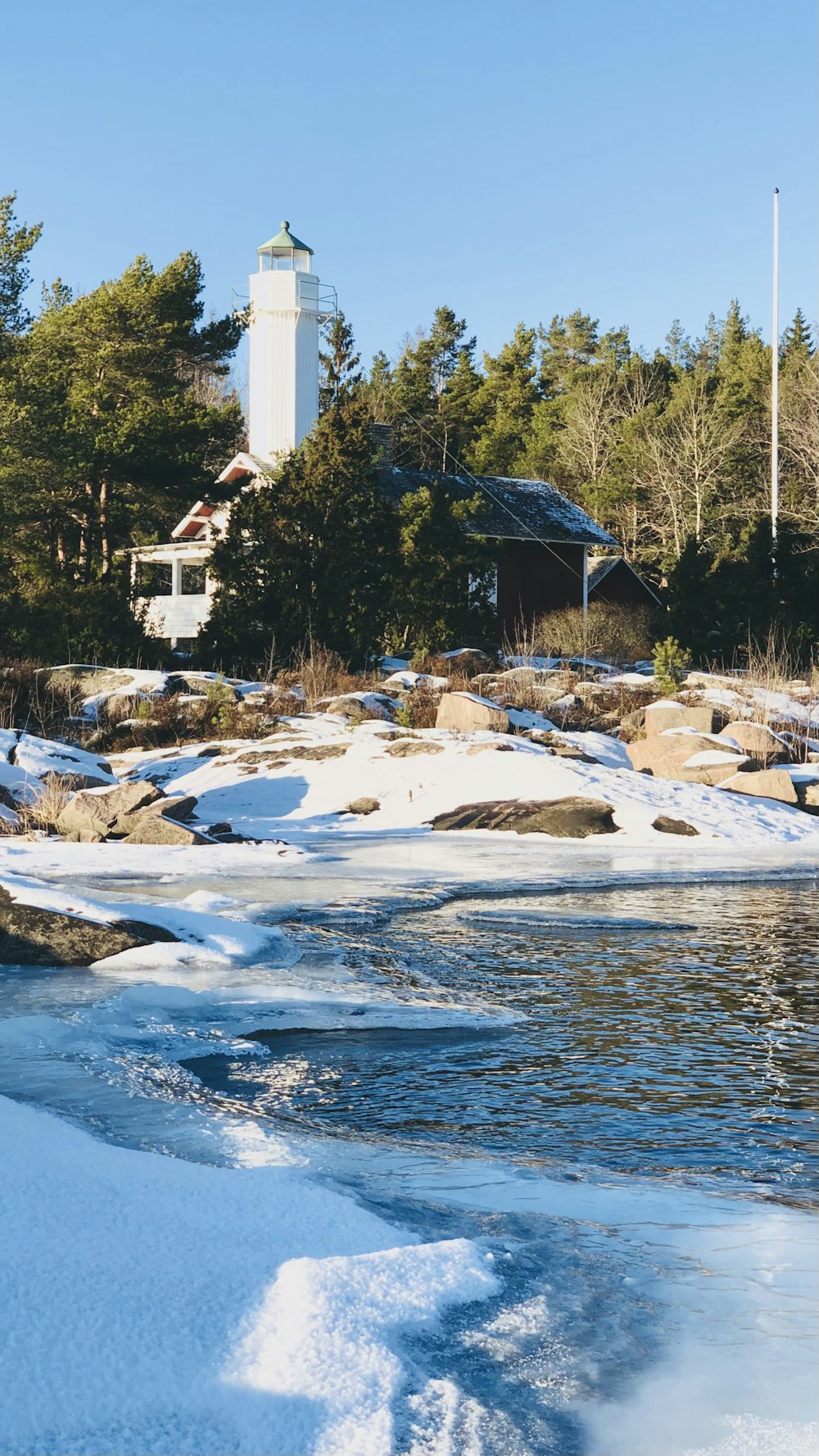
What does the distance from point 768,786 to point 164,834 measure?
7.41 meters

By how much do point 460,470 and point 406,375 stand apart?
569 cm

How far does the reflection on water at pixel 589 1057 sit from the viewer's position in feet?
15.9

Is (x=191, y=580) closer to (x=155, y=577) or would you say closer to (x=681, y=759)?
(x=155, y=577)

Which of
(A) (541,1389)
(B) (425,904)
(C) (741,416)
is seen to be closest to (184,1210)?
(A) (541,1389)

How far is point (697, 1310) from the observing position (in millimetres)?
3311

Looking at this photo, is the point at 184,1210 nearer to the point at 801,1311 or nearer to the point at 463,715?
the point at 801,1311

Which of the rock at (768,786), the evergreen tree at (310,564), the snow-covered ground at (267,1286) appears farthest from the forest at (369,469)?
the snow-covered ground at (267,1286)

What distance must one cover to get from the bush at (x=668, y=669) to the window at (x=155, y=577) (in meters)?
11.7

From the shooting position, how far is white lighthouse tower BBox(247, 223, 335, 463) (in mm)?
34156

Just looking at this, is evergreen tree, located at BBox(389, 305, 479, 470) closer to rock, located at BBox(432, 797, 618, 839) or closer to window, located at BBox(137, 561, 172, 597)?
window, located at BBox(137, 561, 172, 597)

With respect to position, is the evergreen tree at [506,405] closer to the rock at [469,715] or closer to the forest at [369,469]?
the forest at [369,469]

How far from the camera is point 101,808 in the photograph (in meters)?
14.2

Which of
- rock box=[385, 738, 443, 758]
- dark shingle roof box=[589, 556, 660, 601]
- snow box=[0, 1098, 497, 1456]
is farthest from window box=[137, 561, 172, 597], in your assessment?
snow box=[0, 1098, 497, 1456]

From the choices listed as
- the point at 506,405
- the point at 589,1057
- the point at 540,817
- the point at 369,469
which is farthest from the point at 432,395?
the point at 589,1057
